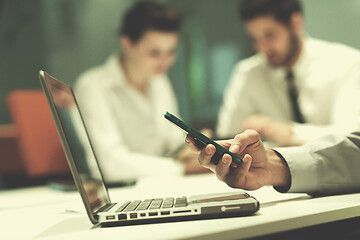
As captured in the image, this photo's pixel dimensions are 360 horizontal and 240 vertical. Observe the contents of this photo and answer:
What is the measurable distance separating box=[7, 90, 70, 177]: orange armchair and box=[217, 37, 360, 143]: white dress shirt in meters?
1.15

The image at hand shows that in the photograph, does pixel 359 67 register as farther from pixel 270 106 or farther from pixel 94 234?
pixel 94 234

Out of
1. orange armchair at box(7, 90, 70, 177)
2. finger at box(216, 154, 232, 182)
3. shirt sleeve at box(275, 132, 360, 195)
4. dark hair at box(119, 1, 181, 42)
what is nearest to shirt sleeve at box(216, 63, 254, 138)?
dark hair at box(119, 1, 181, 42)

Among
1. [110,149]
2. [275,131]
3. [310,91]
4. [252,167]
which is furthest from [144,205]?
[310,91]

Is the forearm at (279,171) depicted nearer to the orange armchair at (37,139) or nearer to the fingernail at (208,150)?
the fingernail at (208,150)

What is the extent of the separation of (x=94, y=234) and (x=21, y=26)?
4.65m

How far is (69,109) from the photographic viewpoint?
80 cm

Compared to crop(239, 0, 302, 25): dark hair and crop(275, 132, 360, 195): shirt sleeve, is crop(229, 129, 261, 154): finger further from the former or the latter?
crop(239, 0, 302, 25): dark hair

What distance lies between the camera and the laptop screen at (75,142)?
1.88 feet

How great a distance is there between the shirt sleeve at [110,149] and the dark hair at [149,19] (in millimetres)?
457

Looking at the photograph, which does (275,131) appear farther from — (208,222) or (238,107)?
(208,222)

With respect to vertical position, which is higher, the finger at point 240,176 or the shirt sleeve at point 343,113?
the finger at point 240,176

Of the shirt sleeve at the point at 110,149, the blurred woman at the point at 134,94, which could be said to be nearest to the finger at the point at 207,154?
the shirt sleeve at the point at 110,149

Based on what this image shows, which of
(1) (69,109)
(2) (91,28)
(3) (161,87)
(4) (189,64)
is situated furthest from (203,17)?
(1) (69,109)

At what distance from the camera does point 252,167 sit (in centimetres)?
76
